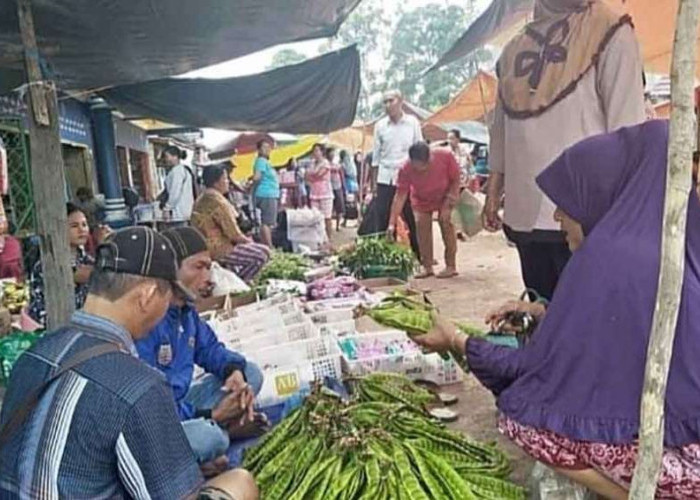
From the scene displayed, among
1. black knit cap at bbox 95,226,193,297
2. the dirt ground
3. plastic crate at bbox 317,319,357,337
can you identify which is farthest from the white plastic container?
black knit cap at bbox 95,226,193,297

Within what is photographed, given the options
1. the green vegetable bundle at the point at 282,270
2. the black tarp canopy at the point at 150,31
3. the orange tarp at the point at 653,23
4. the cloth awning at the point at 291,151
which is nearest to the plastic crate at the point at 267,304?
the green vegetable bundle at the point at 282,270

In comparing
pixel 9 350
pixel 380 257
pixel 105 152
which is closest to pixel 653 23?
pixel 380 257

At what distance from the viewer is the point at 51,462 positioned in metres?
1.61

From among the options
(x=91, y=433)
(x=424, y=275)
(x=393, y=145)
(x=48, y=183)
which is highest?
(x=393, y=145)

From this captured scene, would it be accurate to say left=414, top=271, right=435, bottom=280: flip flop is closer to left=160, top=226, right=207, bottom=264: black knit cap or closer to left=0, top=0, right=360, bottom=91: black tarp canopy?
left=0, top=0, right=360, bottom=91: black tarp canopy

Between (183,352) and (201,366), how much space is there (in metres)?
0.26

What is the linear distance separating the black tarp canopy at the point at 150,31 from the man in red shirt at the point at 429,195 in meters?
2.23

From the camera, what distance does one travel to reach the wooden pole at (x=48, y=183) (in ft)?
12.3

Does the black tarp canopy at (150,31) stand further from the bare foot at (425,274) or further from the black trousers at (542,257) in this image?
the bare foot at (425,274)

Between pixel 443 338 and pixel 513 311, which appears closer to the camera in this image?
pixel 443 338

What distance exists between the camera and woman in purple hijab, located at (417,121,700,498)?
1.97 m

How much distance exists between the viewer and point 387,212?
8.52 meters

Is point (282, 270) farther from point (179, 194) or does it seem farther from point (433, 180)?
point (179, 194)

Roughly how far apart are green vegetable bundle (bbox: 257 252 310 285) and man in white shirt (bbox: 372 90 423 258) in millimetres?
1860
